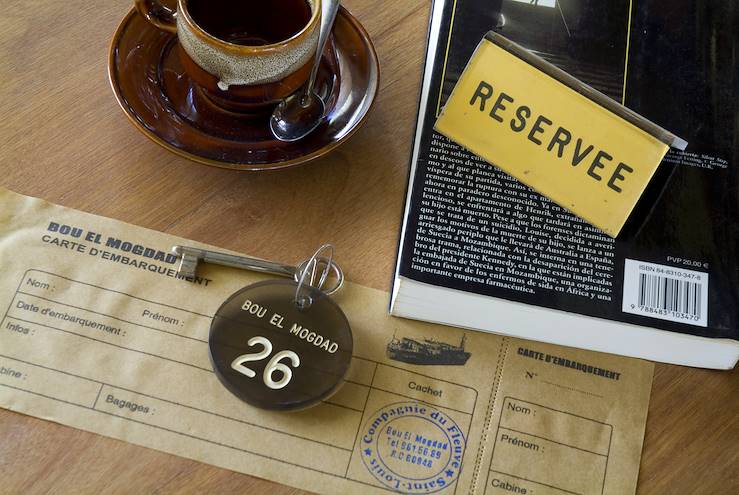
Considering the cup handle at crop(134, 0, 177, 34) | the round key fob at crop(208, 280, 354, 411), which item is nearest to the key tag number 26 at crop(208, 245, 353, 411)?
the round key fob at crop(208, 280, 354, 411)

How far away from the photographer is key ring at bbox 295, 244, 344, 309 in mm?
555

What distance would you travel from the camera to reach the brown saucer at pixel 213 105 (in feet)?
1.85

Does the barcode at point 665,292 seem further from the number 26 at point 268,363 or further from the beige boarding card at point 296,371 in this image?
the number 26 at point 268,363

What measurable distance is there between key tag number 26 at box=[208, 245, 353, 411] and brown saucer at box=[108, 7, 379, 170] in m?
0.10

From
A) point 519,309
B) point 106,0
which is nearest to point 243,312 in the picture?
point 519,309

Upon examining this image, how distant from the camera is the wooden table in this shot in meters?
0.55

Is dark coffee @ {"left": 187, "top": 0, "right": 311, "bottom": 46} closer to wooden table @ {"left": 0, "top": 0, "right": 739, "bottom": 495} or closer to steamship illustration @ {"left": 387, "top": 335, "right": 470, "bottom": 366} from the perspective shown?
wooden table @ {"left": 0, "top": 0, "right": 739, "bottom": 495}

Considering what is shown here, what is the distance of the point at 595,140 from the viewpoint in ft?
1.83

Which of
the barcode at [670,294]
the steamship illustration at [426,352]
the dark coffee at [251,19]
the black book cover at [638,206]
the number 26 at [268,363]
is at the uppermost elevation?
the dark coffee at [251,19]

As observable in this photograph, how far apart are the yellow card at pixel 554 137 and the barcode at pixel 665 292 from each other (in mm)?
36

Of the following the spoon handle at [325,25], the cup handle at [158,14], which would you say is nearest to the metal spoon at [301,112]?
the spoon handle at [325,25]

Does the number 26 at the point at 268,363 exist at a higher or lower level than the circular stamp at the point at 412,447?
higher

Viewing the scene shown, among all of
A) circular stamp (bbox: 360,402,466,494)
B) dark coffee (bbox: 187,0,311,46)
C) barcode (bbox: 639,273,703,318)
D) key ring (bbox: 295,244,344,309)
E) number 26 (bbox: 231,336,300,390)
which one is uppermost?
dark coffee (bbox: 187,0,311,46)

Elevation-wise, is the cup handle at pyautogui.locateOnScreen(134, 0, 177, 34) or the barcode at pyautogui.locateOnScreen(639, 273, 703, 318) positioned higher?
the cup handle at pyautogui.locateOnScreen(134, 0, 177, 34)
